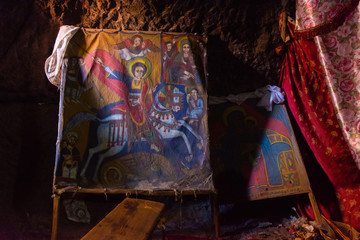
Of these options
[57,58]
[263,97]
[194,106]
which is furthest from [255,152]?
[57,58]

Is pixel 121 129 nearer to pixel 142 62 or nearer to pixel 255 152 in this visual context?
pixel 142 62

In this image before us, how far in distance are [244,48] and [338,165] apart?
5.28ft

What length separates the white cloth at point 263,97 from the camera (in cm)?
278

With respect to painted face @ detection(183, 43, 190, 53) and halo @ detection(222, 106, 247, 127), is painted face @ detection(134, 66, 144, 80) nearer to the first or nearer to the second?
painted face @ detection(183, 43, 190, 53)

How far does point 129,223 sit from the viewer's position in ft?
4.41

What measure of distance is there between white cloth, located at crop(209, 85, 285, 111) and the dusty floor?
44.2 inches

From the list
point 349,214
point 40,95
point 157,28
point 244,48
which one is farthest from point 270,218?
point 40,95

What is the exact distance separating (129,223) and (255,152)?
169cm

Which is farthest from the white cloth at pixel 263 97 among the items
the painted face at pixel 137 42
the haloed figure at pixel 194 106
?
the painted face at pixel 137 42

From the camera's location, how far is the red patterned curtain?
7.70 ft

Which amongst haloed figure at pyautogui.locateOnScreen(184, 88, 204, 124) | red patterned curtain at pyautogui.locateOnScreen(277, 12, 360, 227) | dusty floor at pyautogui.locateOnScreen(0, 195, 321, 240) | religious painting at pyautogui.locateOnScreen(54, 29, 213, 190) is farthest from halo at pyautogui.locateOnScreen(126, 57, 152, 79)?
red patterned curtain at pyautogui.locateOnScreen(277, 12, 360, 227)

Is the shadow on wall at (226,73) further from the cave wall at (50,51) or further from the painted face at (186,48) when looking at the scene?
the painted face at (186,48)

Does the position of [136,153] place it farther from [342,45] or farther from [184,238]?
[342,45]

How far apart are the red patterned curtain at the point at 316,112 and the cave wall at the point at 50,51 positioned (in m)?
0.22
